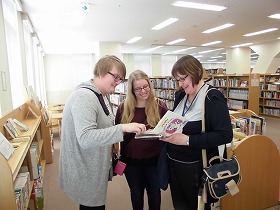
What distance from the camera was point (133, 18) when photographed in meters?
5.56

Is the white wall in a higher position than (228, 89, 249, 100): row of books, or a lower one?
higher

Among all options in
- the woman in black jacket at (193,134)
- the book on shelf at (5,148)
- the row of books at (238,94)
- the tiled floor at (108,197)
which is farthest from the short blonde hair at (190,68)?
the row of books at (238,94)

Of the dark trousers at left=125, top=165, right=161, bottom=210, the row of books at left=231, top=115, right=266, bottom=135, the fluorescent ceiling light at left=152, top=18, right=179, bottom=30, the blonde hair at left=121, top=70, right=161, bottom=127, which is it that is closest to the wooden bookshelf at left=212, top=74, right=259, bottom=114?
the fluorescent ceiling light at left=152, top=18, right=179, bottom=30

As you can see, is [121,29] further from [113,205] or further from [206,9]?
[113,205]

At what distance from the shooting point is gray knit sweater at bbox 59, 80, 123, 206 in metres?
1.09

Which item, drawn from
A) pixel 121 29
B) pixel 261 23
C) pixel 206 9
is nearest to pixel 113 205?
pixel 206 9

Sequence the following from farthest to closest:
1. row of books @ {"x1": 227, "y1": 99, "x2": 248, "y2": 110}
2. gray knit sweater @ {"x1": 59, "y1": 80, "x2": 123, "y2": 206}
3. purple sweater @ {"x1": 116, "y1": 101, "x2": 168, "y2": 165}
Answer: row of books @ {"x1": 227, "y1": 99, "x2": 248, "y2": 110}, purple sweater @ {"x1": 116, "y1": 101, "x2": 168, "y2": 165}, gray knit sweater @ {"x1": 59, "y1": 80, "x2": 123, "y2": 206}

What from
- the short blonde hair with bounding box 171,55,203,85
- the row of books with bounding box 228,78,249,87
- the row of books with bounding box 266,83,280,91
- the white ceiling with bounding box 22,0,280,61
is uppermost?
the white ceiling with bounding box 22,0,280,61

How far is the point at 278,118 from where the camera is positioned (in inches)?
310

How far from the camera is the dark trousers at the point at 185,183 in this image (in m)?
1.41

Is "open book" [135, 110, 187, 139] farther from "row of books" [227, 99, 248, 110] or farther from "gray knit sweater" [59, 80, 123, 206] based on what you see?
"row of books" [227, 99, 248, 110]

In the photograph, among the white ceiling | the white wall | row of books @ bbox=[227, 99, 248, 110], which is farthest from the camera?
the white wall

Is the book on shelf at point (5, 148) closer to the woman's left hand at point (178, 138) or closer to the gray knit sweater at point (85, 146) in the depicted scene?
the gray knit sweater at point (85, 146)

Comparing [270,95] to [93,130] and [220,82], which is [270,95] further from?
[93,130]
